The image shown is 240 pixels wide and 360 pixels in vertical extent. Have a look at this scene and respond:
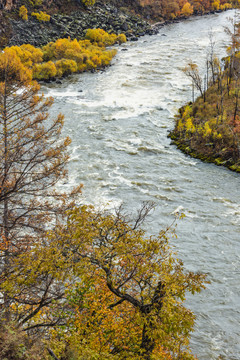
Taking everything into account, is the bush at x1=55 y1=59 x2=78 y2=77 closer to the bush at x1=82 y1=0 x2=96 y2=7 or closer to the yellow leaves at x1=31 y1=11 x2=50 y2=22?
the yellow leaves at x1=31 y1=11 x2=50 y2=22

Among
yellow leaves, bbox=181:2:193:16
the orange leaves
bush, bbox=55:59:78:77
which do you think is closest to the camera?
the orange leaves

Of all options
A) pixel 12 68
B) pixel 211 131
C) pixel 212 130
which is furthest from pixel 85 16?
pixel 12 68

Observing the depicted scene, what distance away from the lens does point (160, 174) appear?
31.8m

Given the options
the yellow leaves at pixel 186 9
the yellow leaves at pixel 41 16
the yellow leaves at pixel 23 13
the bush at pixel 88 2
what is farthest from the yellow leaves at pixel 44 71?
the yellow leaves at pixel 186 9

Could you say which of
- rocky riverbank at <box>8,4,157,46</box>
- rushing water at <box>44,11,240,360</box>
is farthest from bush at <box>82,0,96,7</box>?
rushing water at <box>44,11,240,360</box>

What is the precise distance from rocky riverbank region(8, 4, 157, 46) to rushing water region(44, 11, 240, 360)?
84.1 ft

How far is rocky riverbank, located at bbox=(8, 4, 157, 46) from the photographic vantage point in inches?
3066

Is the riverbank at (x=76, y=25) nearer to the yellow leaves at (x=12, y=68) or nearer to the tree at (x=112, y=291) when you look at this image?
the yellow leaves at (x=12, y=68)

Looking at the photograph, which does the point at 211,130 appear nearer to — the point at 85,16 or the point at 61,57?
the point at 61,57

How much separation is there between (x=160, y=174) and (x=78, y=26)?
7521cm

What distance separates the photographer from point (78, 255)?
10445 millimetres

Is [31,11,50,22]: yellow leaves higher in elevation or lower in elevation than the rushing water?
higher

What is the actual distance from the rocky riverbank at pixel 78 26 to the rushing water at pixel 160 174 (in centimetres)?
2563

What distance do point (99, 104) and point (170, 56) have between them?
33.4 meters
